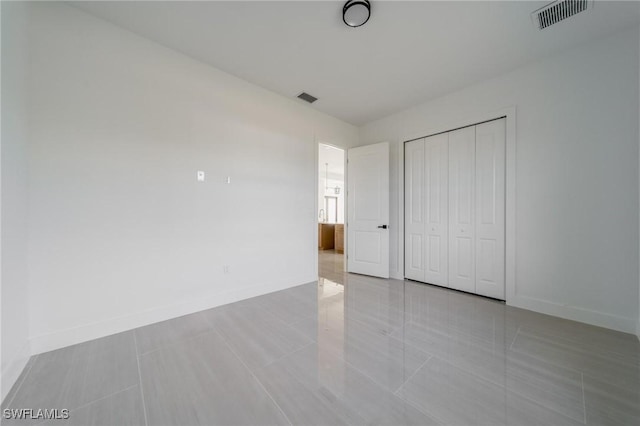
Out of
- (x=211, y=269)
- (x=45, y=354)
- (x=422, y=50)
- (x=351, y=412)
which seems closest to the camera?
(x=351, y=412)

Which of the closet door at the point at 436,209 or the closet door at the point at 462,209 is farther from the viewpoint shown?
the closet door at the point at 436,209

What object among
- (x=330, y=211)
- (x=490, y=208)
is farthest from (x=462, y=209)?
(x=330, y=211)

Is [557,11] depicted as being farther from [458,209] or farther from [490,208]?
[458,209]

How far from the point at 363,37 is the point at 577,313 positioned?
3591 mm

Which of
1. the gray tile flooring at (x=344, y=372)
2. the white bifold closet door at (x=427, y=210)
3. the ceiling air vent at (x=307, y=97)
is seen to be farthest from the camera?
the white bifold closet door at (x=427, y=210)

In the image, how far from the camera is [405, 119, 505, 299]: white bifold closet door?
10.00ft

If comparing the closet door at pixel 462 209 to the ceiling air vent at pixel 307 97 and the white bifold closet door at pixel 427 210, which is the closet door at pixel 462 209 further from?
the ceiling air vent at pixel 307 97

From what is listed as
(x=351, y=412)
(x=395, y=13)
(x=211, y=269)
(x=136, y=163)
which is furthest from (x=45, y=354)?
(x=395, y=13)

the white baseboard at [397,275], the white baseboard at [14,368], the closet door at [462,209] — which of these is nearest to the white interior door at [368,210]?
the white baseboard at [397,275]

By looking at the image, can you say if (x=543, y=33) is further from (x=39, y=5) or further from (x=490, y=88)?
(x=39, y=5)

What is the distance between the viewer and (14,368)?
154 cm

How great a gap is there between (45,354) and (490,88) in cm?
527

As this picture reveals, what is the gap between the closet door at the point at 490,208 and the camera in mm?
2996

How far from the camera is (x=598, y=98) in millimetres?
2355
